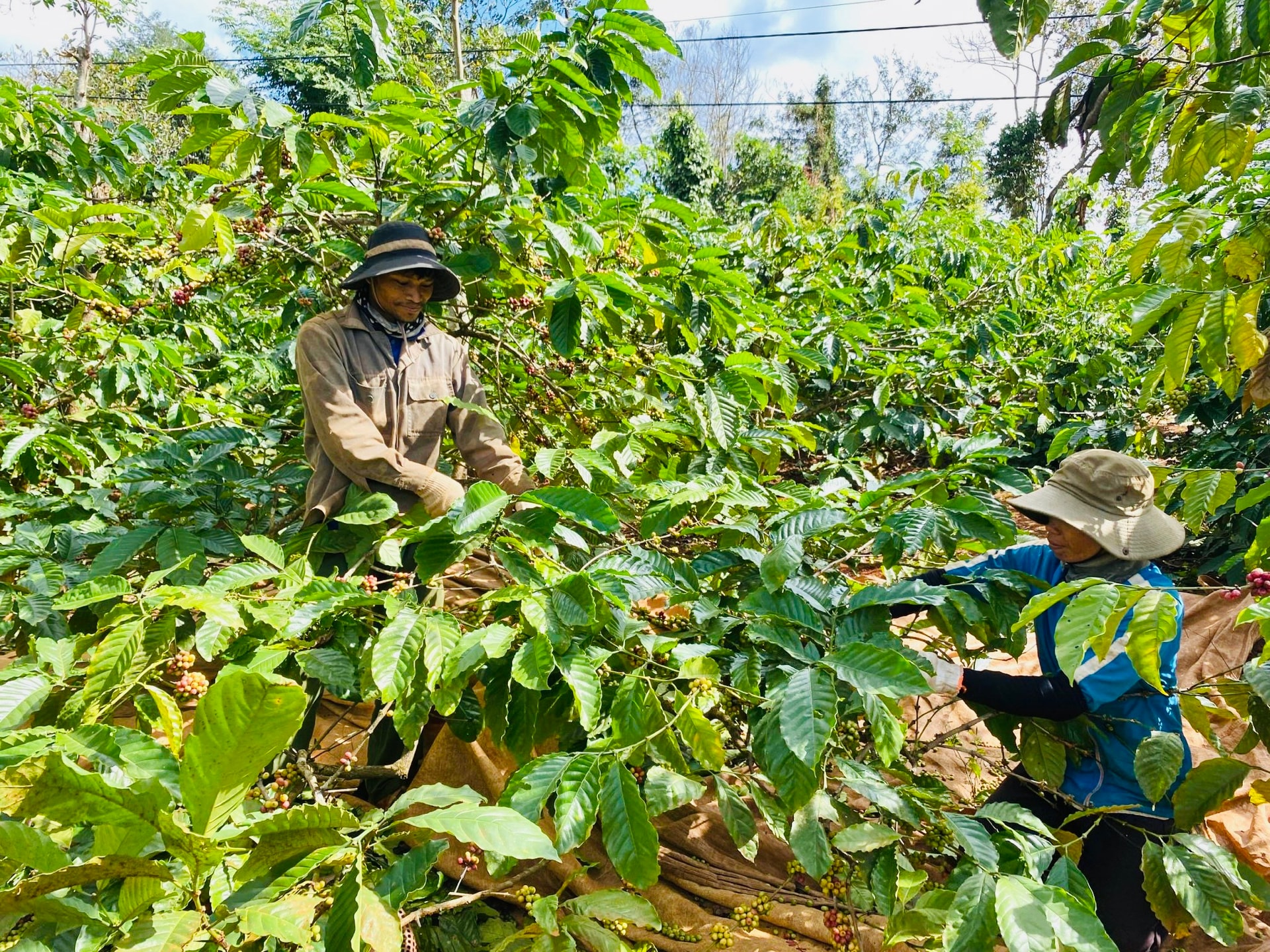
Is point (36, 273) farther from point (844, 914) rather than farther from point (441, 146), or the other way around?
point (844, 914)

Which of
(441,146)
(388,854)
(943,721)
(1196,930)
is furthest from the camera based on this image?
(943,721)

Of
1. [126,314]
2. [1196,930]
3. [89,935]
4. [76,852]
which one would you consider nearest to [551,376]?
[126,314]

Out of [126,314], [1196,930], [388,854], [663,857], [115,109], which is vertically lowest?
[1196,930]

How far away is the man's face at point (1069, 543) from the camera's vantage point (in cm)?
192

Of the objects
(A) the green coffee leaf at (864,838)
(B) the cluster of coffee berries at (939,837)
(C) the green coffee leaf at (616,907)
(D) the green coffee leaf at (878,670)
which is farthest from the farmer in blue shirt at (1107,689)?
(C) the green coffee leaf at (616,907)

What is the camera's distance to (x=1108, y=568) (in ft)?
6.25

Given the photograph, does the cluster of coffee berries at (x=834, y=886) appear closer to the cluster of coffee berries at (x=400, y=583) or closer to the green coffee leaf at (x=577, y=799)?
the green coffee leaf at (x=577, y=799)

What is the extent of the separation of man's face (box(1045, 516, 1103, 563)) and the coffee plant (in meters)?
0.19

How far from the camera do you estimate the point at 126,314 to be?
3035mm

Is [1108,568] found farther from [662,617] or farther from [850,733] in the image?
[662,617]

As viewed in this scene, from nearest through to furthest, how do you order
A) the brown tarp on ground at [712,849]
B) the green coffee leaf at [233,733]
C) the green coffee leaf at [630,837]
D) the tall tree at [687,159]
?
the green coffee leaf at [233,733] → the green coffee leaf at [630,837] → the brown tarp on ground at [712,849] → the tall tree at [687,159]

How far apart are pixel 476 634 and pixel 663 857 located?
46.7 inches

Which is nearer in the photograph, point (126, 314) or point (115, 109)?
point (126, 314)

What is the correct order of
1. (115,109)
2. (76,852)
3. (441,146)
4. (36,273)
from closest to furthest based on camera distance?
1. (76,852)
2. (441,146)
3. (36,273)
4. (115,109)
